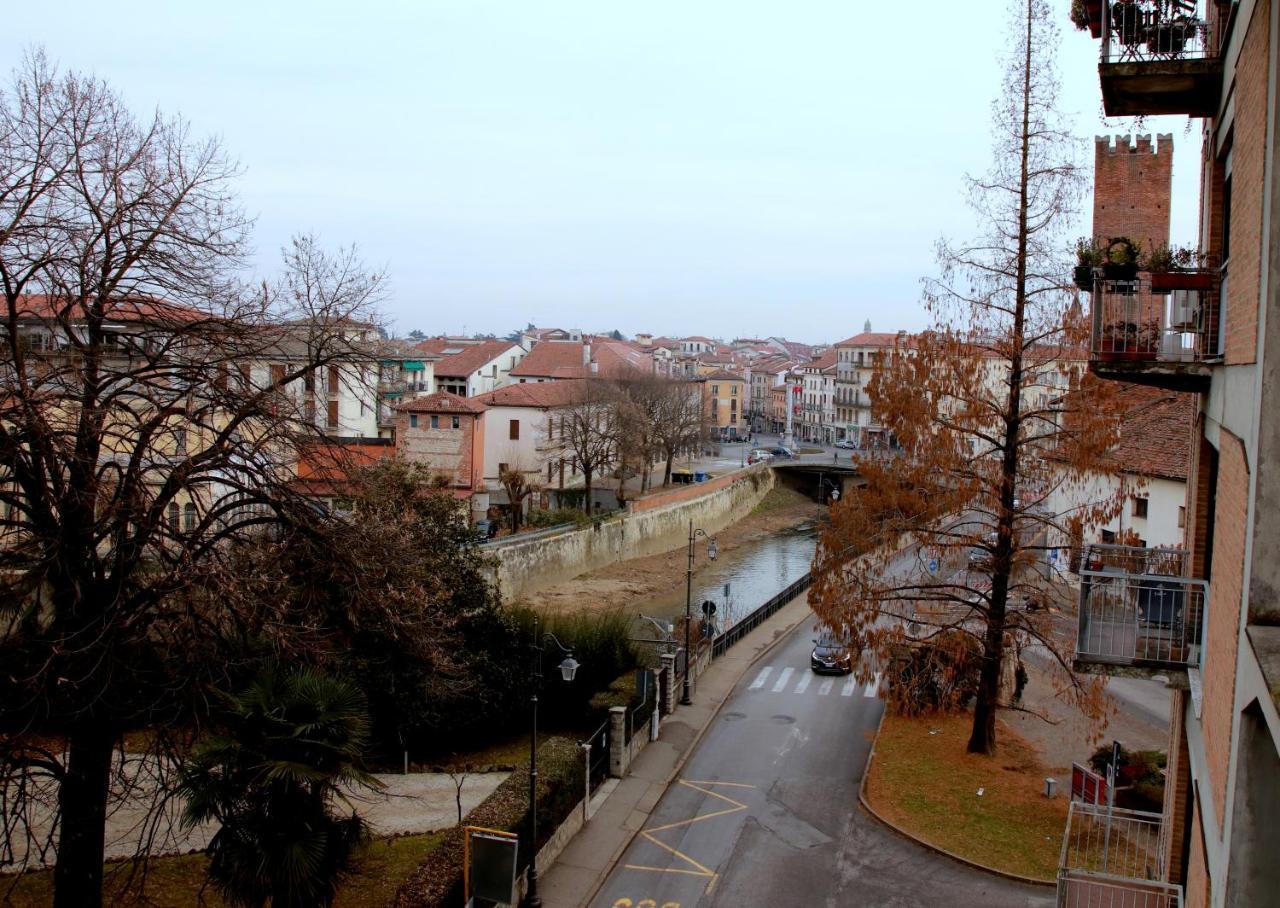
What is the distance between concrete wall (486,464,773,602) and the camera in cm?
3888

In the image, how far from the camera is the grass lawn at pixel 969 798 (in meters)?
15.7

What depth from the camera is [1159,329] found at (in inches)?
314

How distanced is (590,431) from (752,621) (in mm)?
22302

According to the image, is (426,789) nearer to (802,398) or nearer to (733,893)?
(733,893)

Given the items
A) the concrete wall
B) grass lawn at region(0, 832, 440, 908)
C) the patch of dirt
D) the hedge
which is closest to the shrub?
the concrete wall

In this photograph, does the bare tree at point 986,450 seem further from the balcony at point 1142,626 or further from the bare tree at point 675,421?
the bare tree at point 675,421

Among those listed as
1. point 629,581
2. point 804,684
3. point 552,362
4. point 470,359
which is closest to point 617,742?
point 804,684

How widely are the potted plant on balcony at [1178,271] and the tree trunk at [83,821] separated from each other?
427 inches

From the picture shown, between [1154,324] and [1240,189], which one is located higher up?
[1240,189]

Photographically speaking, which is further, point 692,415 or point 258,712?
point 692,415

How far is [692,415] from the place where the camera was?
7000 centimetres

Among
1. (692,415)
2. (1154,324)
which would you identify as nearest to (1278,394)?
(1154,324)

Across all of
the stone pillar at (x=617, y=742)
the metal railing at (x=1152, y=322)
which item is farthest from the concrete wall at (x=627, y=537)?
the metal railing at (x=1152, y=322)

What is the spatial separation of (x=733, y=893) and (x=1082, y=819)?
231 inches
